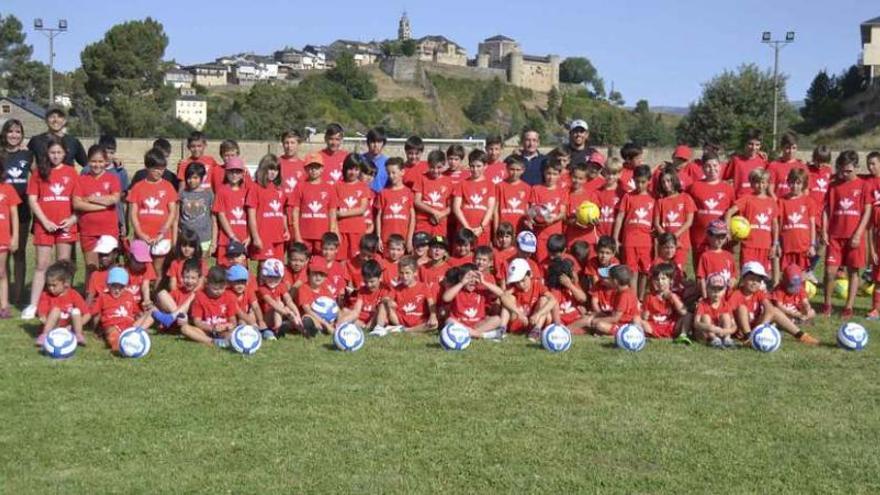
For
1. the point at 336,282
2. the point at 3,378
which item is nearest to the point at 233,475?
the point at 3,378

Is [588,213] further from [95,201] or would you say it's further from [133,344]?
[95,201]

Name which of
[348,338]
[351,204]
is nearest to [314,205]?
[351,204]

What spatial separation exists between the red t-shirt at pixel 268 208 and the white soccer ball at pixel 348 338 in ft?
6.68

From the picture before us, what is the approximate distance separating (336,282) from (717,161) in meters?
4.43

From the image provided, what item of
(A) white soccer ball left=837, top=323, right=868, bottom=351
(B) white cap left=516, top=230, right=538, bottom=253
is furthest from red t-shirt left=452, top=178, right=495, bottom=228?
(A) white soccer ball left=837, top=323, right=868, bottom=351

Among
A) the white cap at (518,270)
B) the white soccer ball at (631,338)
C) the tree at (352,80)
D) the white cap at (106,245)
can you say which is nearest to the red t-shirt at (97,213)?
the white cap at (106,245)

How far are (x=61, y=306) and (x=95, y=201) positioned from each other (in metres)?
1.45

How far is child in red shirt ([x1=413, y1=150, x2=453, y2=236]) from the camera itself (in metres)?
10.1

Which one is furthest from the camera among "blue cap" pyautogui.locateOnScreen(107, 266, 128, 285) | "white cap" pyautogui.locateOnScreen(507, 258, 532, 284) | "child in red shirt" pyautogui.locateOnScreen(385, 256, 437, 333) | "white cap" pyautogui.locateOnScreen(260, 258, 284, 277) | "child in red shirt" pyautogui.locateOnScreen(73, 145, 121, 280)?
"child in red shirt" pyautogui.locateOnScreen(73, 145, 121, 280)

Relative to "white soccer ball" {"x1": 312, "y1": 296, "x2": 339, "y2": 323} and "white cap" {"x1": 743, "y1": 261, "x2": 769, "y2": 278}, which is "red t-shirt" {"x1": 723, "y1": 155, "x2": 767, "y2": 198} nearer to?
"white cap" {"x1": 743, "y1": 261, "x2": 769, "y2": 278}

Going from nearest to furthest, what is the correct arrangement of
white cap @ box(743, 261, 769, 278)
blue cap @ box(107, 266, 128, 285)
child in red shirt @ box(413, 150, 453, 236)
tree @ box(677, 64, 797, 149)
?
blue cap @ box(107, 266, 128, 285) < white cap @ box(743, 261, 769, 278) < child in red shirt @ box(413, 150, 453, 236) < tree @ box(677, 64, 797, 149)

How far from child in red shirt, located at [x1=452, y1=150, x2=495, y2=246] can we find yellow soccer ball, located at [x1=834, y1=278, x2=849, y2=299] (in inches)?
200

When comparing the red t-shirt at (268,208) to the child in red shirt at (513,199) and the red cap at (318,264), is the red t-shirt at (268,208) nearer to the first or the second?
the red cap at (318,264)

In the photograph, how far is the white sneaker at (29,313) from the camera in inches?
370
